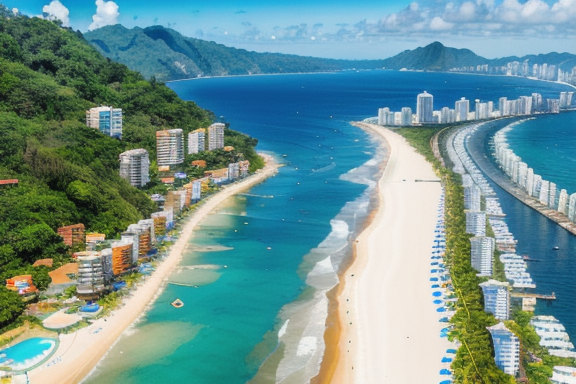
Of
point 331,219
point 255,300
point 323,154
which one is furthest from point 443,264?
point 323,154

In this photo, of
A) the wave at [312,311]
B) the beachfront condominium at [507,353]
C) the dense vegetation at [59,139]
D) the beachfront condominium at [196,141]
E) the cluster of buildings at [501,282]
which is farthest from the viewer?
the beachfront condominium at [196,141]

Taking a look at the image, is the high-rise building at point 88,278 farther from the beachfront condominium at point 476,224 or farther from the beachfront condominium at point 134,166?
the beachfront condominium at point 476,224

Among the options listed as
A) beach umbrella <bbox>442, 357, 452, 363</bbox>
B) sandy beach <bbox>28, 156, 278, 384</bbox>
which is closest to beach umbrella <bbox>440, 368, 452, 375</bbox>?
beach umbrella <bbox>442, 357, 452, 363</bbox>

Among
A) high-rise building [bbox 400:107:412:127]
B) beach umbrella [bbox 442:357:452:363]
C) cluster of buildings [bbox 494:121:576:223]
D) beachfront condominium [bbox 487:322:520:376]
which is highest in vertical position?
high-rise building [bbox 400:107:412:127]

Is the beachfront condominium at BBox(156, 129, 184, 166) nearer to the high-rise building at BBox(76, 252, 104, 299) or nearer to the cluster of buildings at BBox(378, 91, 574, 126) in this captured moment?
the high-rise building at BBox(76, 252, 104, 299)

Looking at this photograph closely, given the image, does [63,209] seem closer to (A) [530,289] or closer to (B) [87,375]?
(B) [87,375]

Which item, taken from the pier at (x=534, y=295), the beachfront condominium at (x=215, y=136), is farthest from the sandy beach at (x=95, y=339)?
the beachfront condominium at (x=215, y=136)

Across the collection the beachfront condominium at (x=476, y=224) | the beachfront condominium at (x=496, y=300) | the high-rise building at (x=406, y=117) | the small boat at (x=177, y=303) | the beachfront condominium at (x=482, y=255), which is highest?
the high-rise building at (x=406, y=117)
